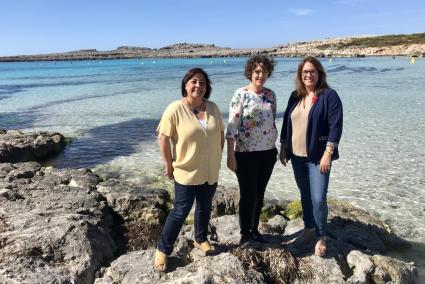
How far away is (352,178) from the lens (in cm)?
1019

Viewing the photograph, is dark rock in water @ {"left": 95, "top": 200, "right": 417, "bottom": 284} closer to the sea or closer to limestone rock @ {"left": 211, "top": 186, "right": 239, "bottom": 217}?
the sea

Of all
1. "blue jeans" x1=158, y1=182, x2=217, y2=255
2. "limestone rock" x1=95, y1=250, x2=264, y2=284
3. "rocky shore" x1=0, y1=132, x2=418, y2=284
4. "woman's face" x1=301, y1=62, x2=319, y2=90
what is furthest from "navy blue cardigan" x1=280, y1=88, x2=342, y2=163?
"limestone rock" x1=95, y1=250, x2=264, y2=284

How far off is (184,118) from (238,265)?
1.76 m

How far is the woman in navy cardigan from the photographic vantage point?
4.50 metres

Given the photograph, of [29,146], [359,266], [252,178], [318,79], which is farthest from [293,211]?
[29,146]

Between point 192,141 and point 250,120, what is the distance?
813 mm

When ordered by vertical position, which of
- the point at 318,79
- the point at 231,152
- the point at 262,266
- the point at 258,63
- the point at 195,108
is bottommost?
the point at 262,266

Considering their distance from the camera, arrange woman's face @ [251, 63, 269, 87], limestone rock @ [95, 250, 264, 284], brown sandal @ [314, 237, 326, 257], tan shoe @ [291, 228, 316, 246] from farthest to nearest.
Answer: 1. tan shoe @ [291, 228, 316, 246]
2. brown sandal @ [314, 237, 326, 257]
3. woman's face @ [251, 63, 269, 87]
4. limestone rock @ [95, 250, 264, 284]

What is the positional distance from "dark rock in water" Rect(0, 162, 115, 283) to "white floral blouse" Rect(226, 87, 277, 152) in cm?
233

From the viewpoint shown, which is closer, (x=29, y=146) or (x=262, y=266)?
(x=262, y=266)

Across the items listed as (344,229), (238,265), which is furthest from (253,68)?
(344,229)

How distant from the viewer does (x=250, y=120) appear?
4695 millimetres

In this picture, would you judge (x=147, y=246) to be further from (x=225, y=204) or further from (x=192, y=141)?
(x=192, y=141)

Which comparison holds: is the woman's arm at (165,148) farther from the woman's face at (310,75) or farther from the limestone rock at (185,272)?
the woman's face at (310,75)
